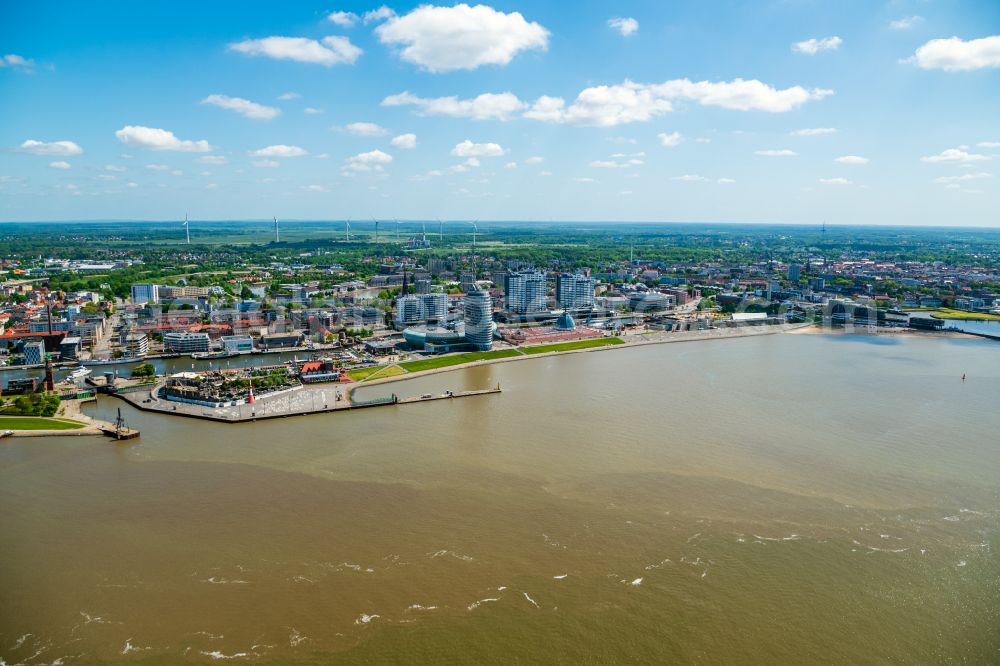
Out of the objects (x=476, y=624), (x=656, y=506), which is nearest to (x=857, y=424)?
(x=656, y=506)

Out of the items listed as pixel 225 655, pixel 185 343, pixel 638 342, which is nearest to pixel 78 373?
pixel 185 343

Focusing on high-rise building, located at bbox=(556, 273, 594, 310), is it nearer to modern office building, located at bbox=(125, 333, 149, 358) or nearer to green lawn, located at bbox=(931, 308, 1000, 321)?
green lawn, located at bbox=(931, 308, 1000, 321)

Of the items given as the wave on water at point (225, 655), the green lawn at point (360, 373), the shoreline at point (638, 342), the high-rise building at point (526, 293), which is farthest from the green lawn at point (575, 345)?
the wave on water at point (225, 655)

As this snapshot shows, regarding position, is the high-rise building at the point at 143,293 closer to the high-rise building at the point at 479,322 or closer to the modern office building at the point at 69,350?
the modern office building at the point at 69,350

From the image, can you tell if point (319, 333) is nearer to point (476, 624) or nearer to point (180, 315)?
Result: point (180, 315)

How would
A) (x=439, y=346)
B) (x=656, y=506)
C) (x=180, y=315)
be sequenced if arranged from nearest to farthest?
(x=656, y=506)
(x=439, y=346)
(x=180, y=315)

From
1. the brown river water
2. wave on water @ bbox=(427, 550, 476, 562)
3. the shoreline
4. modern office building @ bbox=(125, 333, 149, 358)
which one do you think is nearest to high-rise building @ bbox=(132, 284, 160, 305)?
modern office building @ bbox=(125, 333, 149, 358)
